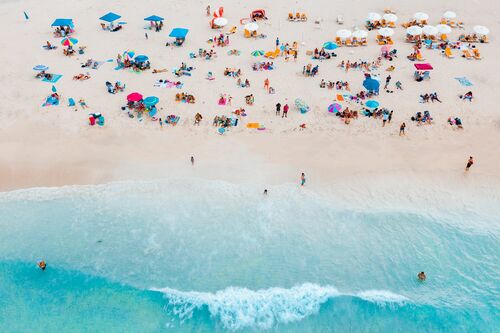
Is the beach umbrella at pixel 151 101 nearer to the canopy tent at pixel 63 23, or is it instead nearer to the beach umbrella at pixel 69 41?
the beach umbrella at pixel 69 41

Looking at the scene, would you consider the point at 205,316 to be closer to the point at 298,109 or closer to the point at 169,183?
the point at 169,183

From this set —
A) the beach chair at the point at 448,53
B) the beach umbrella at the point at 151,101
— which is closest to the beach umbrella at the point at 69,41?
the beach umbrella at the point at 151,101

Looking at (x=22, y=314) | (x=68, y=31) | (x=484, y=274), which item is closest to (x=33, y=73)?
(x=68, y=31)

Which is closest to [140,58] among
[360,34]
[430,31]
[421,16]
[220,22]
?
A: [220,22]

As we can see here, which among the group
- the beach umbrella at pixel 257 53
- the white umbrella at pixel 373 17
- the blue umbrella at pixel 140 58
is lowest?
the blue umbrella at pixel 140 58

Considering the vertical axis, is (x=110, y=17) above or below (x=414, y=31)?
below

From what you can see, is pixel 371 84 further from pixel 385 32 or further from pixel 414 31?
pixel 414 31
